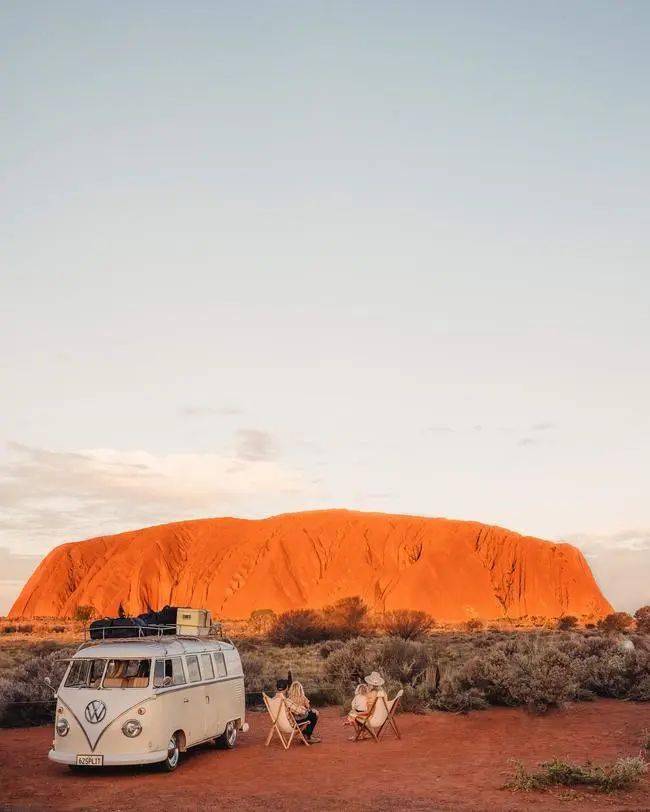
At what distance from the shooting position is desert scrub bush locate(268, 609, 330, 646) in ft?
128

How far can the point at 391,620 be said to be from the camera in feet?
148

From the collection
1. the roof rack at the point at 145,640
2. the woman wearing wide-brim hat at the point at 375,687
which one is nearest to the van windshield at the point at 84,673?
the roof rack at the point at 145,640

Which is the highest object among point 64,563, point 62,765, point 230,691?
point 64,563

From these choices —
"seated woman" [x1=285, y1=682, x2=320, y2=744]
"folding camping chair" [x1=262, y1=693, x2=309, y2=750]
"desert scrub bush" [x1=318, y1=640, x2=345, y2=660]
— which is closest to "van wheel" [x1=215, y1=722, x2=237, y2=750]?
"folding camping chair" [x1=262, y1=693, x2=309, y2=750]

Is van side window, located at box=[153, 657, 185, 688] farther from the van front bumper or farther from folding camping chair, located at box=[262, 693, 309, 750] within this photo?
folding camping chair, located at box=[262, 693, 309, 750]

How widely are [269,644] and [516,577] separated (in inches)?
1958

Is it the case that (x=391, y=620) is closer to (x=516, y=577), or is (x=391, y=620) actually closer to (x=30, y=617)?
(x=516, y=577)

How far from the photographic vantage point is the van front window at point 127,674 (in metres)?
11.3

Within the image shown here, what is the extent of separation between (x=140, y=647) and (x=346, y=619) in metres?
37.9

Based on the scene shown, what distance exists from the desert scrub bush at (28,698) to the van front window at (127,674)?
551 centimetres

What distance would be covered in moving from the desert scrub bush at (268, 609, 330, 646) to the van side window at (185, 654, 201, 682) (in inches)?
1061

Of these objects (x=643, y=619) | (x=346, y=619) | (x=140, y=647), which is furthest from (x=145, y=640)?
(x=643, y=619)

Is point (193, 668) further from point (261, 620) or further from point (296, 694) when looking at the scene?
point (261, 620)

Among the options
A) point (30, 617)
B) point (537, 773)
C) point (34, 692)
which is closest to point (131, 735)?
point (537, 773)
